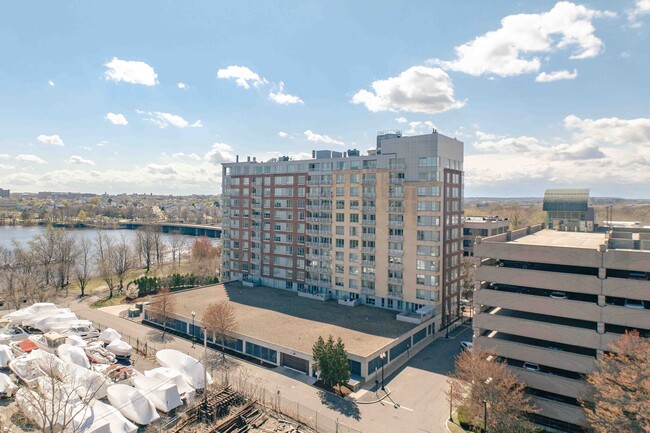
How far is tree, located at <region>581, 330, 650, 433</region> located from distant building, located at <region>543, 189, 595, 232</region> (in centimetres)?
3294

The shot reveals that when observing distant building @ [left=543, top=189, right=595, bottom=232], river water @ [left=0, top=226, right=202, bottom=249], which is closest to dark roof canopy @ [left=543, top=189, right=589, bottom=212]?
distant building @ [left=543, top=189, right=595, bottom=232]

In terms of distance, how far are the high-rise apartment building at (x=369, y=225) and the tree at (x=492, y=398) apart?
20.0 meters

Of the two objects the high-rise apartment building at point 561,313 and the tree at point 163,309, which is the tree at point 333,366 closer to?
the high-rise apartment building at point 561,313

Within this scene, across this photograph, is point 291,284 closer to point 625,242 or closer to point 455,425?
point 455,425

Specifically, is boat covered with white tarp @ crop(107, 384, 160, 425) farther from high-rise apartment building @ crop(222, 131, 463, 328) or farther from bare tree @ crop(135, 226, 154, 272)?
bare tree @ crop(135, 226, 154, 272)

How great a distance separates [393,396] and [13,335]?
154ft

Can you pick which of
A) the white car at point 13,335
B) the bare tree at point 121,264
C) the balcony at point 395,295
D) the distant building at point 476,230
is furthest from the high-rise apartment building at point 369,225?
the white car at point 13,335

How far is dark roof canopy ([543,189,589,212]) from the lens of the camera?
5766 centimetres

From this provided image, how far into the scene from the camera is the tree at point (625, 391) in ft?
75.9

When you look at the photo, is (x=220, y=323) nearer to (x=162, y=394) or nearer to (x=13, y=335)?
(x=162, y=394)

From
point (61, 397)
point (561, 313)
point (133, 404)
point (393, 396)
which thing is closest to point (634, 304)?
point (561, 313)

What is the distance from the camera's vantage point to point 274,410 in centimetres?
3281

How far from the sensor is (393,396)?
3566cm

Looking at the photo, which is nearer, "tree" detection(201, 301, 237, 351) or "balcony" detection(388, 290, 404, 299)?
"tree" detection(201, 301, 237, 351)
